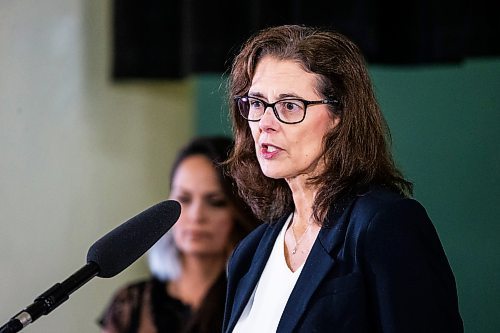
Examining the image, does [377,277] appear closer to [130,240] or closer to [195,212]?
[130,240]

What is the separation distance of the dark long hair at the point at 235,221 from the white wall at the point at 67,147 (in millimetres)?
529

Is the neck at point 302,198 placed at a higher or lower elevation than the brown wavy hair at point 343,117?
lower

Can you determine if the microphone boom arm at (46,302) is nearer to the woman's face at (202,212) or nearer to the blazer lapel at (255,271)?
the blazer lapel at (255,271)

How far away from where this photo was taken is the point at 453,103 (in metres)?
2.09

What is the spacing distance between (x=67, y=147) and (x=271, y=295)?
168 cm

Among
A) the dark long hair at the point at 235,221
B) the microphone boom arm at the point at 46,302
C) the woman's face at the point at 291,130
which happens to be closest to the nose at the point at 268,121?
the woman's face at the point at 291,130

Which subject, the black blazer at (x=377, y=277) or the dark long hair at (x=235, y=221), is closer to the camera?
the black blazer at (x=377, y=277)

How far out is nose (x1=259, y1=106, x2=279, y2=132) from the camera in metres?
1.34

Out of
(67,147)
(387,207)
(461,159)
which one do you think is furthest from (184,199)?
(387,207)

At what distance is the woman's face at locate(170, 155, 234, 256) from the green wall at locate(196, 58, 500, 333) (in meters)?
0.50

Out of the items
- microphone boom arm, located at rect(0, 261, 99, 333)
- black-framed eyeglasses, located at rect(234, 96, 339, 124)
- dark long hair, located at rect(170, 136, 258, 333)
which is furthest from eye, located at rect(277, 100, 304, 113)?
dark long hair, located at rect(170, 136, 258, 333)

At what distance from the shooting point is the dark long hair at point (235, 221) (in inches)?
93.8

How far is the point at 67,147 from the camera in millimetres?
2941

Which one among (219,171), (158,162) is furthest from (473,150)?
(158,162)
